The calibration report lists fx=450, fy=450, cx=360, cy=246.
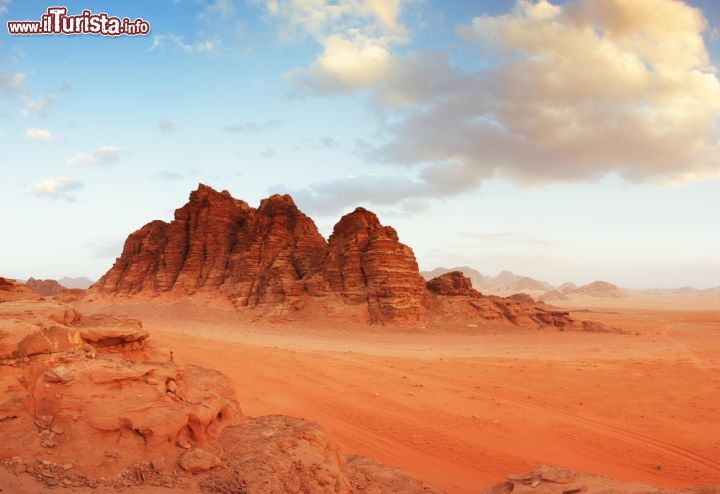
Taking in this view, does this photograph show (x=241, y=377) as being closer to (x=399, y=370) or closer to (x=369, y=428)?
(x=369, y=428)

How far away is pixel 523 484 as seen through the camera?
4.64 metres

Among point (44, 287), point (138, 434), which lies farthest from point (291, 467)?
point (44, 287)

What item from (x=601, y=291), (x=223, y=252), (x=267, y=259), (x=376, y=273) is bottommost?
(x=601, y=291)

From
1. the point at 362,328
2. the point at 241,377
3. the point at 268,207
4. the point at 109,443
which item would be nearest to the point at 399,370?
the point at 241,377

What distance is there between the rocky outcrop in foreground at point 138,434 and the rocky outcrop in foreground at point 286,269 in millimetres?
26257

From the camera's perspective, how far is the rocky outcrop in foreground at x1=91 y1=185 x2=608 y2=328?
33.4 m

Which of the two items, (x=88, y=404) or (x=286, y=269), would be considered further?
(x=286, y=269)

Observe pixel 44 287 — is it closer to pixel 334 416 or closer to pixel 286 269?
pixel 286 269

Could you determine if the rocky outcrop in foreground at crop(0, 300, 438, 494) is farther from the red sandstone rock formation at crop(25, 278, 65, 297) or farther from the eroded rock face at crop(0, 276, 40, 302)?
the red sandstone rock formation at crop(25, 278, 65, 297)

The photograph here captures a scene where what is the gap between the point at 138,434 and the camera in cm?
456

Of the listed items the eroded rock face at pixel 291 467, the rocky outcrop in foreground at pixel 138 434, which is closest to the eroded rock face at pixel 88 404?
the rocky outcrop in foreground at pixel 138 434

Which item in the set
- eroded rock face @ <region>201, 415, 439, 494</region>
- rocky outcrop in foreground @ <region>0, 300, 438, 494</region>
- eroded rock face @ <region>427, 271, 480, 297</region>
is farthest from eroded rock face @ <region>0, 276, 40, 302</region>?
eroded rock face @ <region>427, 271, 480, 297</region>

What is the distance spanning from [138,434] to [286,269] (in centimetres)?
3285

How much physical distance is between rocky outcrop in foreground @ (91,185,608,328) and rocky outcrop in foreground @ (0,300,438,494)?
26257 millimetres
